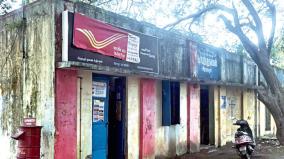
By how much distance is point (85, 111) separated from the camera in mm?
7805

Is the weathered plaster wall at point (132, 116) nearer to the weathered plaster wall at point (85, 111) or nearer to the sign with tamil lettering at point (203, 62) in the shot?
the weathered plaster wall at point (85, 111)

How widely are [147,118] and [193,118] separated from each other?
273 cm

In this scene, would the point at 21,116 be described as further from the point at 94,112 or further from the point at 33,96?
the point at 94,112

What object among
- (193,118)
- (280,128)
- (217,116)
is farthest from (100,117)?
(280,128)

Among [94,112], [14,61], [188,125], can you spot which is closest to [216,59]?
[188,125]

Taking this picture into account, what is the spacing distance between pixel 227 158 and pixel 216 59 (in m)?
3.82

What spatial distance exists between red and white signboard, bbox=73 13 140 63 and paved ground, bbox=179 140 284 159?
157 inches

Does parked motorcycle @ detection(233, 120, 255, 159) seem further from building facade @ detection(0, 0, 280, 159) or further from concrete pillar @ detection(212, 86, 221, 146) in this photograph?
concrete pillar @ detection(212, 86, 221, 146)

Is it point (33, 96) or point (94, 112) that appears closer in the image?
point (33, 96)

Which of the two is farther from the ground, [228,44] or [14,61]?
[228,44]

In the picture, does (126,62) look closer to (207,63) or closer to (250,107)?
(207,63)

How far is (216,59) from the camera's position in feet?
44.3

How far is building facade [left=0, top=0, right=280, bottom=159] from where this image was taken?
711cm

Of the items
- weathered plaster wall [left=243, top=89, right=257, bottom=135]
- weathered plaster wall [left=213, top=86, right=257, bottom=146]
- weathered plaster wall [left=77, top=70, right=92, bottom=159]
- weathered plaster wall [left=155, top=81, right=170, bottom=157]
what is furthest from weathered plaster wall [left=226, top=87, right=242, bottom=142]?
weathered plaster wall [left=77, top=70, right=92, bottom=159]
